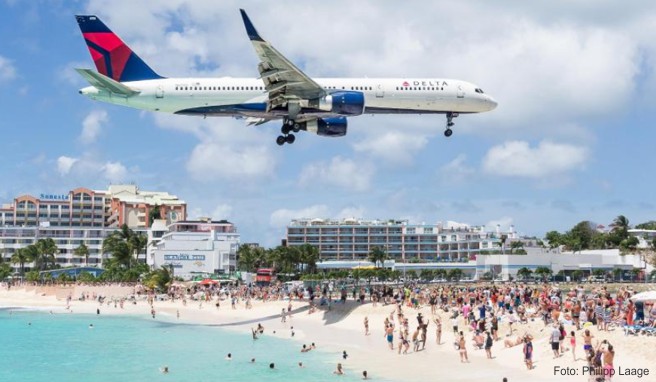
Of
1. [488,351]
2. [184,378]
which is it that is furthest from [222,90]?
[488,351]

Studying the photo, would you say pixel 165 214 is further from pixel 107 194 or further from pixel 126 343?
pixel 126 343

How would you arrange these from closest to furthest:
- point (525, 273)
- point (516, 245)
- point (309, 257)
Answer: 1. point (525, 273)
2. point (309, 257)
3. point (516, 245)

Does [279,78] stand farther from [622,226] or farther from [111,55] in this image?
[622,226]

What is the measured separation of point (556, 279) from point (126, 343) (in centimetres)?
7767

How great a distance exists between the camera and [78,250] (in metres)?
139

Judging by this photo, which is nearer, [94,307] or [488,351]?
[488,351]

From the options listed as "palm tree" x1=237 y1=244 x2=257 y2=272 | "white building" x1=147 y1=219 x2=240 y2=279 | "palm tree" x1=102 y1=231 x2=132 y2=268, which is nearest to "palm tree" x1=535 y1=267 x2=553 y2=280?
"palm tree" x1=237 y1=244 x2=257 y2=272

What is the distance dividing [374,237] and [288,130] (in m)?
119

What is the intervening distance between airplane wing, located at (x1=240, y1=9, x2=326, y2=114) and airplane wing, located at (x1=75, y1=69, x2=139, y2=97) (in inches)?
344

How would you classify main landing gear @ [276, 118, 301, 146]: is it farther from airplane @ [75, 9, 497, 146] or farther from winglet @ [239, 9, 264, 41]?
winglet @ [239, 9, 264, 41]

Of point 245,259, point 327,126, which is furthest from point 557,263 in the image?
point 327,126

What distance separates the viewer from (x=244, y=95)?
4794 cm

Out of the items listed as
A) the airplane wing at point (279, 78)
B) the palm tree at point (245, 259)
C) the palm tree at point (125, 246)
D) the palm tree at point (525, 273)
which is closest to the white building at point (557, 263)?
the palm tree at point (525, 273)

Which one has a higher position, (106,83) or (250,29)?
(250,29)
